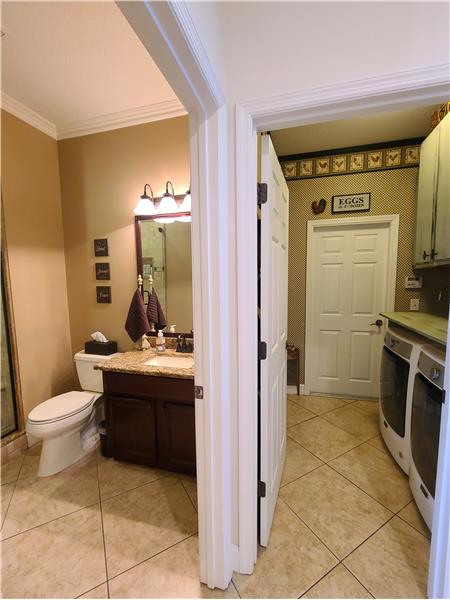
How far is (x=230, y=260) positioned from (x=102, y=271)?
5.83ft

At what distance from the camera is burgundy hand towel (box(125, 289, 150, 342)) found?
227 centimetres

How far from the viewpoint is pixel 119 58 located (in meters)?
1.73

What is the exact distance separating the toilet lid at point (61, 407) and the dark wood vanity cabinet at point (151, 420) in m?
0.21

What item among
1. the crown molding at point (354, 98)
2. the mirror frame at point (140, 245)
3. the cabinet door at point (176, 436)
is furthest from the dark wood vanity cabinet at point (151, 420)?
the crown molding at point (354, 98)

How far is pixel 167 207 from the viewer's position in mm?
2205

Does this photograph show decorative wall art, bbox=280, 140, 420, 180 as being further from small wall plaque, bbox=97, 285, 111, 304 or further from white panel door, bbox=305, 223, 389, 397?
small wall plaque, bbox=97, 285, 111, 304

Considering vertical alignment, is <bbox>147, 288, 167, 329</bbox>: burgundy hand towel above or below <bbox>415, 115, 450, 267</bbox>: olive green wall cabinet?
below

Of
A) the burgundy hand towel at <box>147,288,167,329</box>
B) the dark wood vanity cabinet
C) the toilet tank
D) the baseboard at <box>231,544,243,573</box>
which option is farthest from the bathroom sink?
the baseboard at <box>231,544,243,573</box>

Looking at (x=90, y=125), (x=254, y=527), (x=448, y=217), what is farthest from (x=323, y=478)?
(x=90, y=125)

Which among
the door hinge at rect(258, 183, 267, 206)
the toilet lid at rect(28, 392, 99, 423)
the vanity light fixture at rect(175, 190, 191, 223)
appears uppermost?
the vanity light fixture at rect(175, 190, 191, 223)

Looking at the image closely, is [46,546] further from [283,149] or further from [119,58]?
[283,149]

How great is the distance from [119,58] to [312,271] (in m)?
2.49

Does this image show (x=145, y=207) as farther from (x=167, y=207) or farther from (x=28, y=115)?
(x=28, y=115)

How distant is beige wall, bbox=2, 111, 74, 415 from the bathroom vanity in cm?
83
